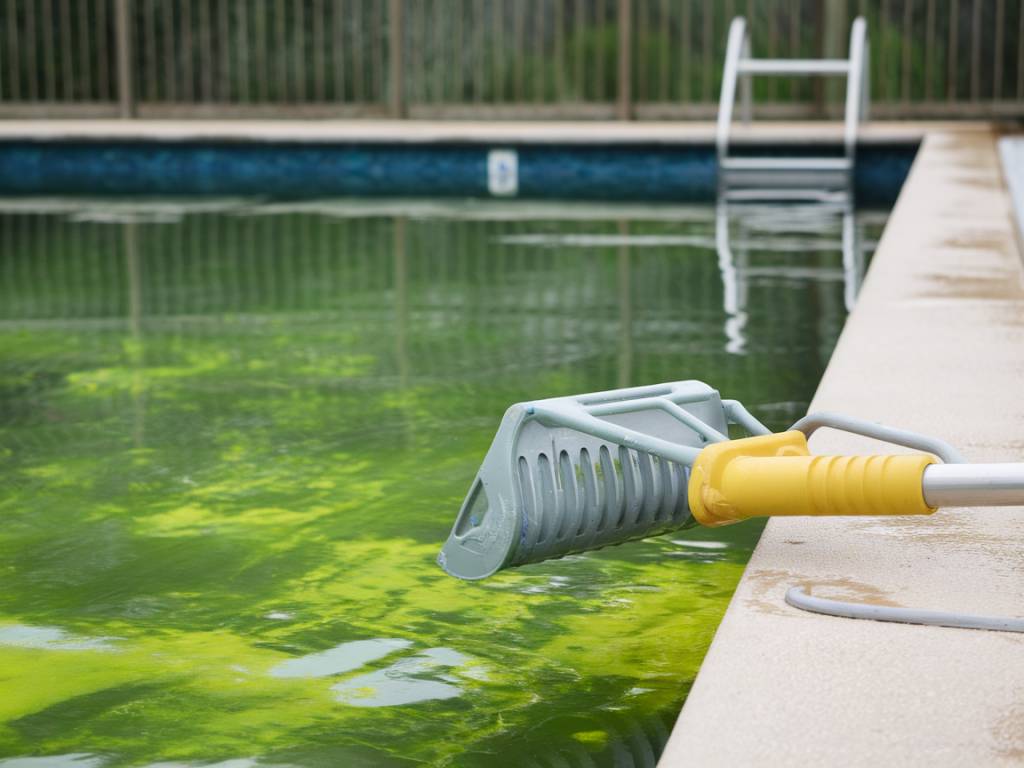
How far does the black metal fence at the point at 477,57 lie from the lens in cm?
951

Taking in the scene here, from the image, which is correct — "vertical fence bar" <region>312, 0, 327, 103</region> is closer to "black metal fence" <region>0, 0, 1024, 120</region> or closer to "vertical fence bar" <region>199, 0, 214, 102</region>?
"black metal fence" <region>0, 0, 1024, 120</region>

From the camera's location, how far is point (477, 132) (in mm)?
8812

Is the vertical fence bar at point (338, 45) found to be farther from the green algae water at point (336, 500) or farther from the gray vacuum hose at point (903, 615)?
the gray vacuum hose at point (903, 615)

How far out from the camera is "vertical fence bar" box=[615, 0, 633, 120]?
368 inches

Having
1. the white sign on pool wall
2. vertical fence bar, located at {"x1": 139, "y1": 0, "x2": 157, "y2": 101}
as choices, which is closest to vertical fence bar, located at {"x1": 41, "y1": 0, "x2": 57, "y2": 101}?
vertical fence bar, located at {"x1": 139, "y1": 0, "x2": 157, "y2": 101}

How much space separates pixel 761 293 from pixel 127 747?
3346mm

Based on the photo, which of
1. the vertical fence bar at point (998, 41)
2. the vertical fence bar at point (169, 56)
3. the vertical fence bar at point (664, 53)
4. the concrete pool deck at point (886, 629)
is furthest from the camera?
the vertical fence bar at point (169, 56)

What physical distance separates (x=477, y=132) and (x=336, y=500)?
6.36 m

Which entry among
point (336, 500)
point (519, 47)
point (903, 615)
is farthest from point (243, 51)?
point (903, 615)

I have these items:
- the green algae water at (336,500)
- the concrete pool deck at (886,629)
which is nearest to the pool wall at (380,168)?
the green algae water at (336,500)

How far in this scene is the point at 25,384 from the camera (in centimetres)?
357

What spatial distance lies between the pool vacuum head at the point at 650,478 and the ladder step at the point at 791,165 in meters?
6.04

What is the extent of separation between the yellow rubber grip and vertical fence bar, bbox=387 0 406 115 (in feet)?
26.7

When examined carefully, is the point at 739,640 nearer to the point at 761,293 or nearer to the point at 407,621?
the point at 407,621
